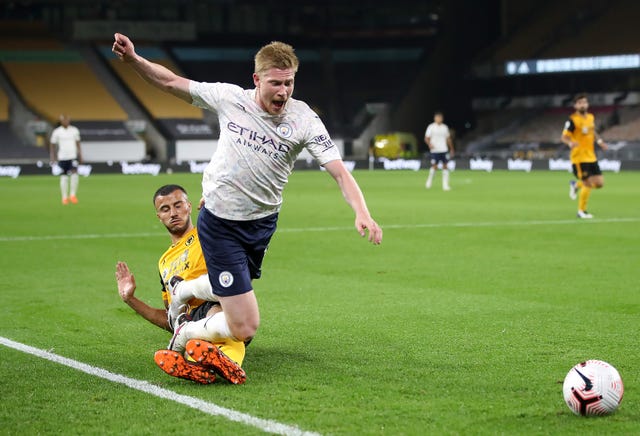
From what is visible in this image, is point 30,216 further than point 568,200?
No

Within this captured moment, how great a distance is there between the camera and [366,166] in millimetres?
52594

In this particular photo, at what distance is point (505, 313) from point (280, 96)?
148 inches

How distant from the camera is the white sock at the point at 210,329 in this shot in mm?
6980

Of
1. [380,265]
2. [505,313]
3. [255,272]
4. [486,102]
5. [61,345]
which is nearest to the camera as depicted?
[255,272]

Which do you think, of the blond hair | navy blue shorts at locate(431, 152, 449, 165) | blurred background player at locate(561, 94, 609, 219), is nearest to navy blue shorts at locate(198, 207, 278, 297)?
the blond hair

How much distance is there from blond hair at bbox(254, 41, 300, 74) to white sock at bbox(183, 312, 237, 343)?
5.35ft

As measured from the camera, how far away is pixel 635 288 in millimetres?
11016

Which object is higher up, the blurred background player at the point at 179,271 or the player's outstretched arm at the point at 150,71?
the player's outstretched arm at the point at 150,71

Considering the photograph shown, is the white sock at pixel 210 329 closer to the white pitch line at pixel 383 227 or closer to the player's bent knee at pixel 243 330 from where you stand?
the player's bent knee at pixel 243 330

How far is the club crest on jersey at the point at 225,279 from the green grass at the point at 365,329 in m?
0.62

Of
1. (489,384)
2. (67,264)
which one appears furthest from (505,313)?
(67,264)

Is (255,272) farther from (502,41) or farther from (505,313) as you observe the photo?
(502,41)

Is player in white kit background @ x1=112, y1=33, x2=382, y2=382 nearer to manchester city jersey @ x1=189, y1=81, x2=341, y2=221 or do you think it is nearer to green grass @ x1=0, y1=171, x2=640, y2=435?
manchester city jersey @ x1=189, y1=81, x2=341, y2=221

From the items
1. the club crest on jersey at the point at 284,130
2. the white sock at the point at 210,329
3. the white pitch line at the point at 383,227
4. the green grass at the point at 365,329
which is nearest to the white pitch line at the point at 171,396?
the green grass at the point at 365,329
